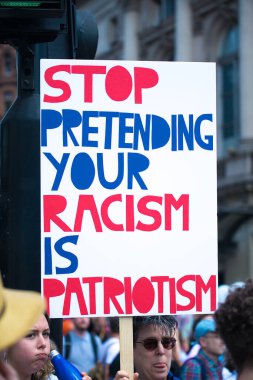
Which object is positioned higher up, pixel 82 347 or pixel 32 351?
pixel 32 351

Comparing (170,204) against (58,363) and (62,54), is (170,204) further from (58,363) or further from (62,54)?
(62,54)

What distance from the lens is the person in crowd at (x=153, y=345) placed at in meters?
4.85

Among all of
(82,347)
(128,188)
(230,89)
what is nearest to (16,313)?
(128,188)

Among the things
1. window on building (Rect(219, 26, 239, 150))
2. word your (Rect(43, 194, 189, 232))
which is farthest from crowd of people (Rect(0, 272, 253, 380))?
window on building (Rect(219, 26, 239, 150))

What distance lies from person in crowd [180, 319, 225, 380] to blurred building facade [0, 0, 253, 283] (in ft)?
62.3

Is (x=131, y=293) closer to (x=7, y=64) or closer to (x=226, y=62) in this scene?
(x=226, y=62)

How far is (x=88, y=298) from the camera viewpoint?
15.6 feet

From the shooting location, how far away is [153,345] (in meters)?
4.91

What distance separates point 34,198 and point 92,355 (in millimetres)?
5880

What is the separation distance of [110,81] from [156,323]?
3.63 ft

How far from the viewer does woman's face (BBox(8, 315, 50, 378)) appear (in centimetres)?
394

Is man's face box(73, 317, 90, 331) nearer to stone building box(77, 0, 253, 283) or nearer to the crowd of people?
the crowd of people

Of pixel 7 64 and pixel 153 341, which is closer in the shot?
pixel 153 341

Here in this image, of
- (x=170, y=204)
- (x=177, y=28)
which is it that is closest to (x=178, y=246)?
(x=170, y=204)
